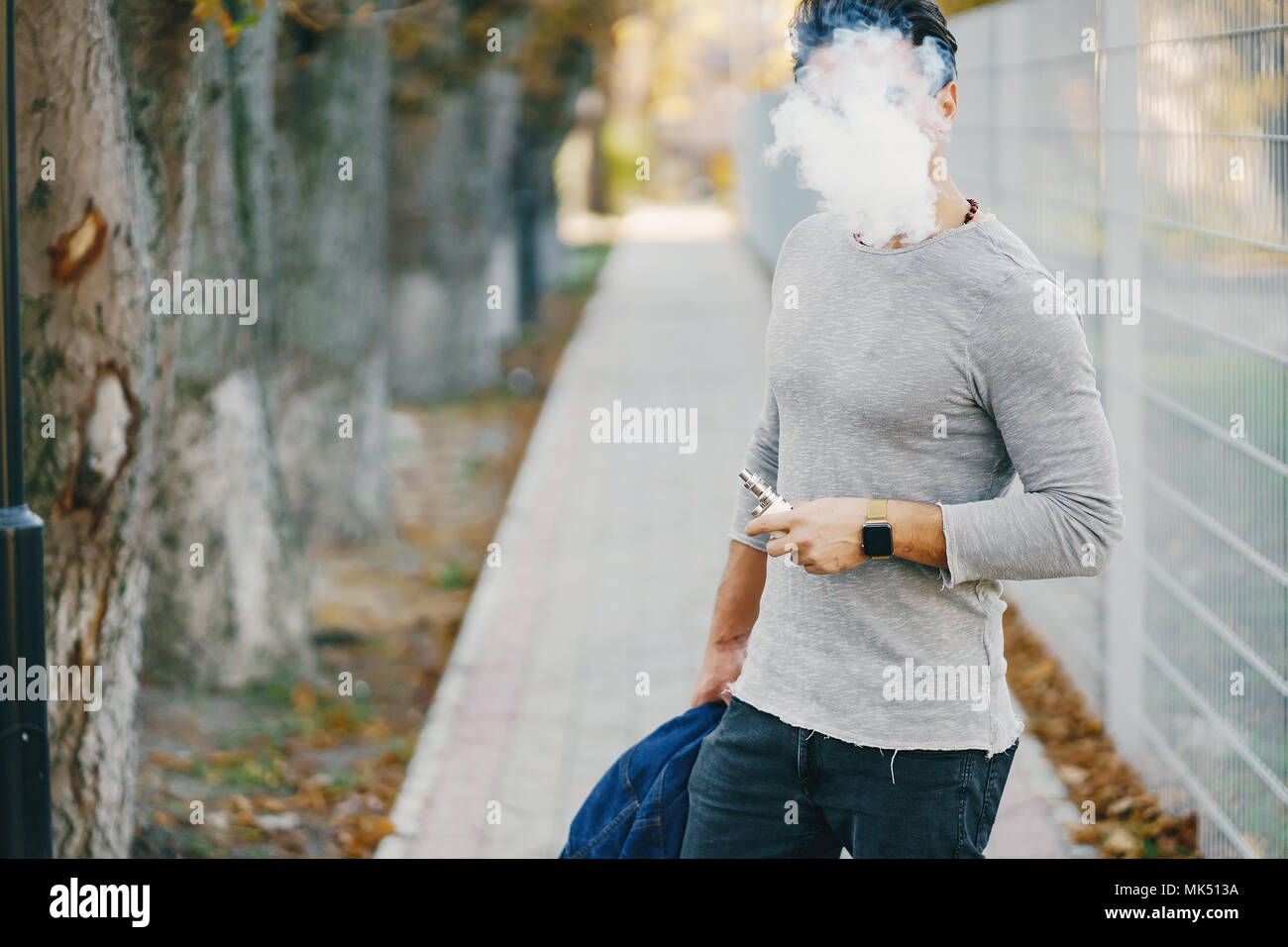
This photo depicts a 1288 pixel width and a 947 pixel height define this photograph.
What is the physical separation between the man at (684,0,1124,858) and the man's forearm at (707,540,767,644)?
0.80ft

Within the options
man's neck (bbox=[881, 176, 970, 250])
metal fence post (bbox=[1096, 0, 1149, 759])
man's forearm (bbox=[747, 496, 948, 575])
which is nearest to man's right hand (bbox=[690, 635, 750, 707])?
man's forearm (bbox=[747, 496, 948, 575])

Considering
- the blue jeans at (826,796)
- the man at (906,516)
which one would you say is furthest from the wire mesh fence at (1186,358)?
the blue jeans at (826,796)

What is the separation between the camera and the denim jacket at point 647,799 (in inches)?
113

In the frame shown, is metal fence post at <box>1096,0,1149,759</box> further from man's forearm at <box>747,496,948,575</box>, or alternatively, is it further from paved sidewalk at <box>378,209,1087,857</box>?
man's forearm at <box>747,496,948,575</box>

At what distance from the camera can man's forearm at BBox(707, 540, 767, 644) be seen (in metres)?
2.98

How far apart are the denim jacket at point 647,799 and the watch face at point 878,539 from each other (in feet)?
2.06

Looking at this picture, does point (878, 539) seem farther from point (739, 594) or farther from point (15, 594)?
point (15, 594)

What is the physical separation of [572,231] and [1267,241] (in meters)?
35.3

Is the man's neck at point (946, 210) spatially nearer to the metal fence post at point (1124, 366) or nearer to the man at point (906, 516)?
the man at point (906, 516)

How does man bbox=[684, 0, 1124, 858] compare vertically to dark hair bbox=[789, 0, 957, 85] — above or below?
below

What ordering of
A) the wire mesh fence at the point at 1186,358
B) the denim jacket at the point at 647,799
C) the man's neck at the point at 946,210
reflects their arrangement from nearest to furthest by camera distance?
Result: the man's neck at the point at 946,210 → the denim jacket at the point at 647,799 → the wire mesh fence at the point at 1186,358

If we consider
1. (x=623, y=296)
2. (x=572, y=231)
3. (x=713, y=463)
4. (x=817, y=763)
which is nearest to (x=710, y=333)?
(x=623, y=296)

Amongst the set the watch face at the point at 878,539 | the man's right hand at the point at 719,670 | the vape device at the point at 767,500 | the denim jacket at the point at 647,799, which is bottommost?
the denim jacket at the point at 647,799

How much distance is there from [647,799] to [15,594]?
1238 millimetres
